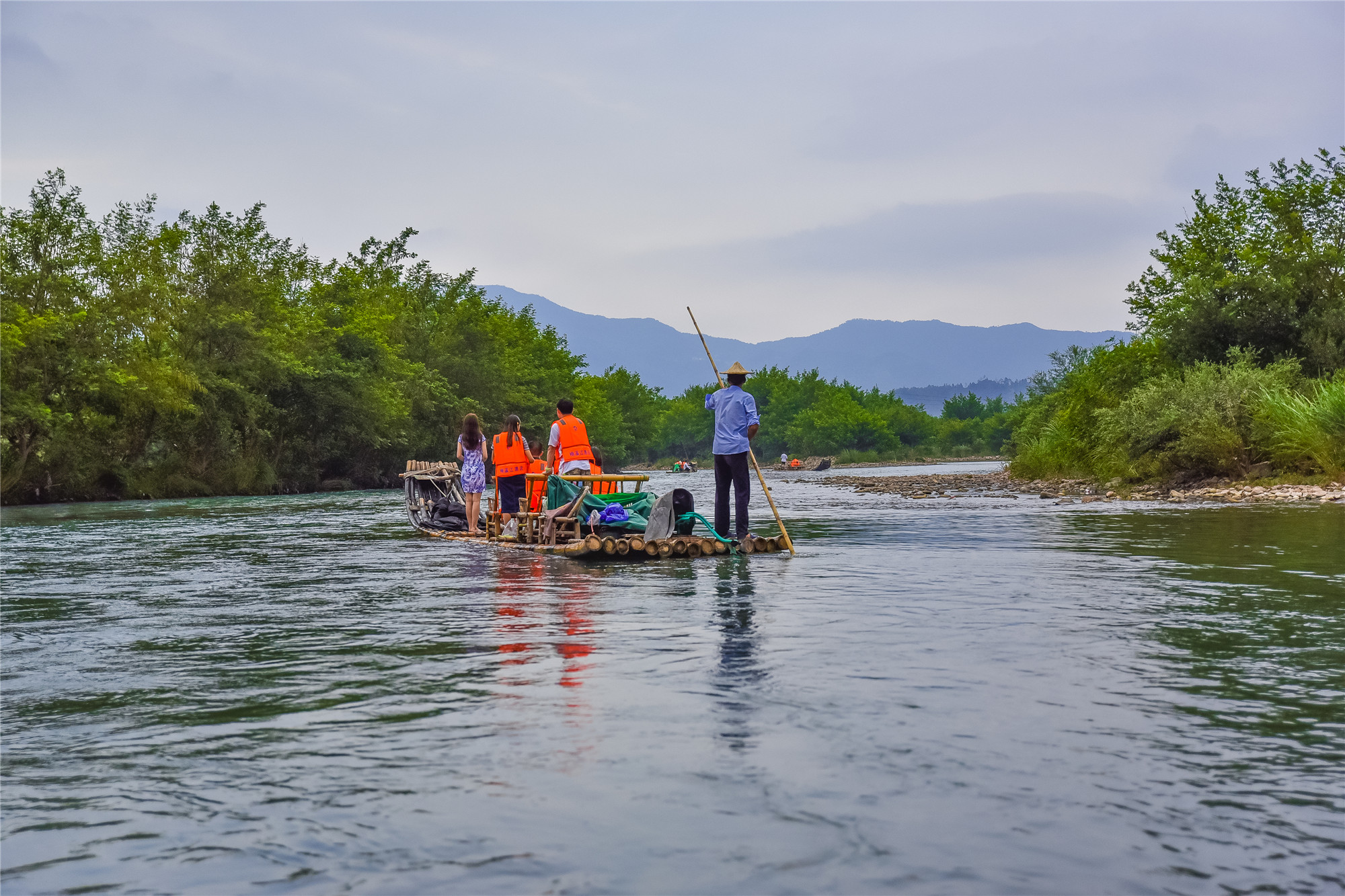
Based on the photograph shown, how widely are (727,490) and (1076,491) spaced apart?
22.7m

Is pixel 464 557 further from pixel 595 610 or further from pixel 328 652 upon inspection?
pixel 328 652

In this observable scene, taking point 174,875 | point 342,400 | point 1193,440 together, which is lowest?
point 174,875

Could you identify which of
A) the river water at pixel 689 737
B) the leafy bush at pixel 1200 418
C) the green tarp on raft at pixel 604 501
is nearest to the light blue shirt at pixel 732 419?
the green tarp on raft at pixel 604 501

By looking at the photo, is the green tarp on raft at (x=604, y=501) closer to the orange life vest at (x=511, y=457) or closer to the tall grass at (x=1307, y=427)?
the orange life vest at (x=511, y=457)

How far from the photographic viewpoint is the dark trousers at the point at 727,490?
570 inches

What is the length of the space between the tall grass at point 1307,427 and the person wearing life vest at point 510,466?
1877cm

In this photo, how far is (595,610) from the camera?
976 cm

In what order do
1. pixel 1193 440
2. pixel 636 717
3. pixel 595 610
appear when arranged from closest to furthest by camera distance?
pixel 636 717
pixel 595 610
pixel 1193 440

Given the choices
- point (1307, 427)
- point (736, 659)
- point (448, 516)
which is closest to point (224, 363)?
point (448, 516)

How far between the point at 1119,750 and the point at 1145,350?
3714 cm

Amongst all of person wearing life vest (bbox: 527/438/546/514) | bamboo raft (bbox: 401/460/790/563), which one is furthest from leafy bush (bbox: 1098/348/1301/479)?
person wearing life vest (bbox: 527/438/546/514)

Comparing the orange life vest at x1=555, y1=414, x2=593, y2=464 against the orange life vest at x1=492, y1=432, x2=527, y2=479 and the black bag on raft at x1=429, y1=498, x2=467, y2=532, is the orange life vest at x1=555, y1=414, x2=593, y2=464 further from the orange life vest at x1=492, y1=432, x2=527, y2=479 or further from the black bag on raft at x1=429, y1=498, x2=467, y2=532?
the black bag on raft at x1=429, y1=498, x2=467, y2=532

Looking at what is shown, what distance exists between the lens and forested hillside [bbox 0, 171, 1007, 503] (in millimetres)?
40375

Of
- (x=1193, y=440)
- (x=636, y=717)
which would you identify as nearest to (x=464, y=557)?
(x=636, y=717)
